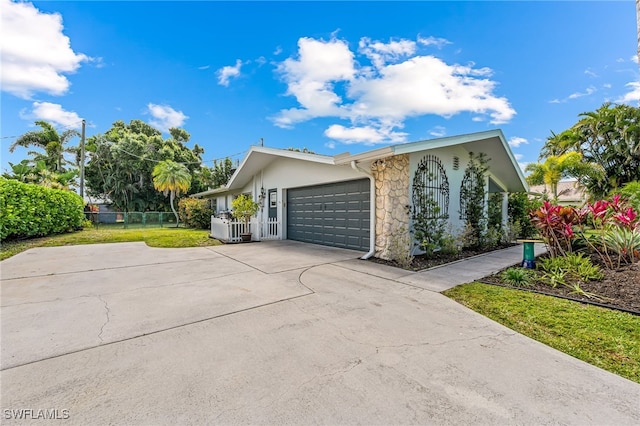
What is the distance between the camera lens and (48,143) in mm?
21953

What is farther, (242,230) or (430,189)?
(242,230)

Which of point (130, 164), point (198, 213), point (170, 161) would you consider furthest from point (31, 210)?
point (130, 164)

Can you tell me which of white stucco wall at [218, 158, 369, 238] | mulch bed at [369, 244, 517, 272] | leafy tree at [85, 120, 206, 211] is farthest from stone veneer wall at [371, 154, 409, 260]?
leafy tree at [85, 120, 206, 211]

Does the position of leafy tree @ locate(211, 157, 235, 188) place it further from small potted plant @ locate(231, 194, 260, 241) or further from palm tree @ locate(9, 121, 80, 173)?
small potted plant @ locate(231, 194, 260, 241)

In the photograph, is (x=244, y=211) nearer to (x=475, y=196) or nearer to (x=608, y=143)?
(x=475, y=196)

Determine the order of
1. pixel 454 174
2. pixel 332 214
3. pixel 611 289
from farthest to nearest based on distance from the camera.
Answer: pixel 332 214
pixel 454 174
pixel 611 289

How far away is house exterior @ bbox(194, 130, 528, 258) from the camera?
726 cm

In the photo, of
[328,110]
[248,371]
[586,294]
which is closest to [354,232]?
[586,294]

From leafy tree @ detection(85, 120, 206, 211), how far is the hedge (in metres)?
13.2

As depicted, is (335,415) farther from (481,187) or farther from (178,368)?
(481,187)

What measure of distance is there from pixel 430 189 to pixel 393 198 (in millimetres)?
1526

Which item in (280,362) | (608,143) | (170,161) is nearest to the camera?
(280,362)

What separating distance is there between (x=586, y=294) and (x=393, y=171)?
14.5ft

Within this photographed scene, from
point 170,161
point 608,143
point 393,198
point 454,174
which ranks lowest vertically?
point 393,198
